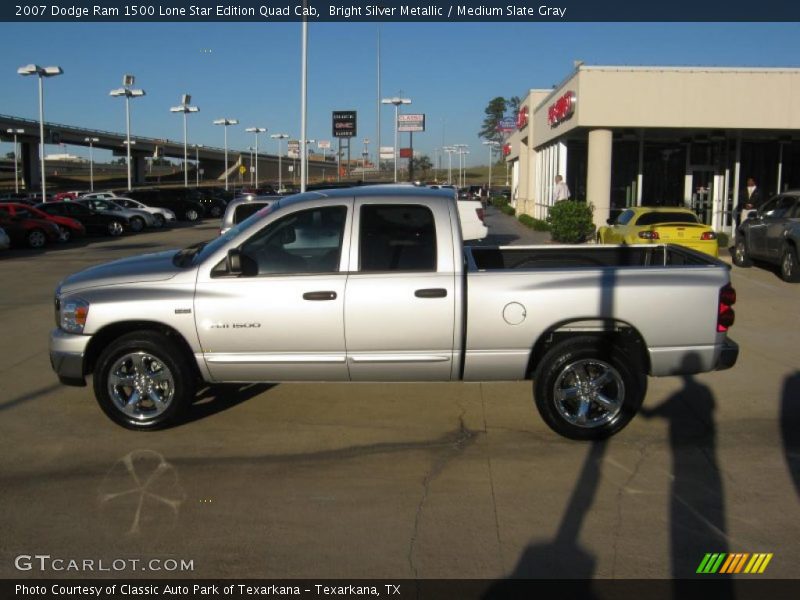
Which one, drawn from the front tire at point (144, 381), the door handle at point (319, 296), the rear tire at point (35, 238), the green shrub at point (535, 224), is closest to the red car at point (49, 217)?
the rear tire at point (35, 238)

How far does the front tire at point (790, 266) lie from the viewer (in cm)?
1480

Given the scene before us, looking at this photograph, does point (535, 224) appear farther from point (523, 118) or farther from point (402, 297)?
point (402, 297)

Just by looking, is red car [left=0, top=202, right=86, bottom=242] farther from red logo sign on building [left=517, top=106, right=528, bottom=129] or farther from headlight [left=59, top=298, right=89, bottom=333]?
headlight [left=59, top=298, right=89, bottom=333]

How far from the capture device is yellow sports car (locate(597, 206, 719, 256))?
15492 mm

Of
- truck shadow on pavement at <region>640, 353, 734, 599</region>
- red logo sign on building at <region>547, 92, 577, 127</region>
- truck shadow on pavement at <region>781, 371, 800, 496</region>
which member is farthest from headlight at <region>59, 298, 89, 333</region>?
red logo sign on building at <region>547, 92, 577, 127</region>

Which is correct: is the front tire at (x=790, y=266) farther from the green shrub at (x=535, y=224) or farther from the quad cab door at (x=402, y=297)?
the green shrub at (x=535, y=224)

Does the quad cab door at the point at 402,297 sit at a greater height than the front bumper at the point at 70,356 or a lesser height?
greater

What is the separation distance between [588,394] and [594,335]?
45 cm

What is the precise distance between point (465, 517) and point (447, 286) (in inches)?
70.3

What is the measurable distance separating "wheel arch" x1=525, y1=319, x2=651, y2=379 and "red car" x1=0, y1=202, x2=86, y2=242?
24.1 m

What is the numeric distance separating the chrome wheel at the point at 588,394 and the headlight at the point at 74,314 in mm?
3626

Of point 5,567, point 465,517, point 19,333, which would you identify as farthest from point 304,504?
point 19,333

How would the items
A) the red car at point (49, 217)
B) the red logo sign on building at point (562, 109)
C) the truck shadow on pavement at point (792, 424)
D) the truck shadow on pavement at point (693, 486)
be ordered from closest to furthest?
1. the truck shadow on pavement at point (693, 486)
2. the truck shadow on pavement at point (792, 424)
3. the red logo sign on building at point (562, 109)
4. the red car at point (49, 217)

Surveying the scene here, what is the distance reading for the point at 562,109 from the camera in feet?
77.4
